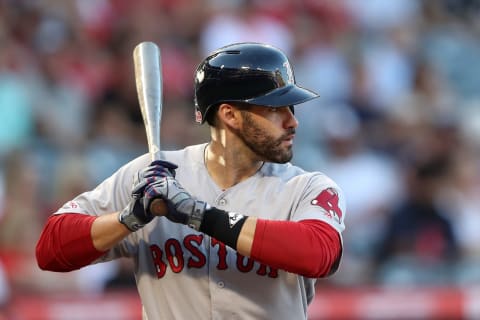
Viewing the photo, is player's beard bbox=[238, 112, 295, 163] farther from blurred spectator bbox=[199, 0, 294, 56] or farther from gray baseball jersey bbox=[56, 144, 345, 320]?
blurred spectator bbox=[199, 0, 294, 56]

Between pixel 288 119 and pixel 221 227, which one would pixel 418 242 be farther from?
pixel 221 227

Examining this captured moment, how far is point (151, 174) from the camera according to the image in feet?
11.0

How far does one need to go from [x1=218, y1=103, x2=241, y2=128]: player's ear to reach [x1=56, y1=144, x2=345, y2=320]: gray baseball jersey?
0.66 ft

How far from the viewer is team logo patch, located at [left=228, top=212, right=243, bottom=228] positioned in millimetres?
3307

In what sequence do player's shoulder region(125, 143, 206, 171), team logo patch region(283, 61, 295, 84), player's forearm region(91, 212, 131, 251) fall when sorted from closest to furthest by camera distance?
player's forearm region(91, 212, 131, 251) → team logo patch region(283, 61, 295, 84) → player's shoulder region(125, 143, 206, 171)

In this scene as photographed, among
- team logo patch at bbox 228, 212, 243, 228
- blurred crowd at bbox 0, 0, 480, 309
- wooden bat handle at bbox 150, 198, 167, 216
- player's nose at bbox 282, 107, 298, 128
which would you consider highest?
player's nose at bbox 282, 107, 298, 128

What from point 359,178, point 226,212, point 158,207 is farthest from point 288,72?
point 359,178

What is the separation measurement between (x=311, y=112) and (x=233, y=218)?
561 cm

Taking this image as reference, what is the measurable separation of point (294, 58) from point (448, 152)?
1825 mm

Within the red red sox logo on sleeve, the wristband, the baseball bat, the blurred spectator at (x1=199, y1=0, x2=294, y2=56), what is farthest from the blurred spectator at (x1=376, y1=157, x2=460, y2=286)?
the wristband

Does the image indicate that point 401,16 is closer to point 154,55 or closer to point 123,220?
point 154,55

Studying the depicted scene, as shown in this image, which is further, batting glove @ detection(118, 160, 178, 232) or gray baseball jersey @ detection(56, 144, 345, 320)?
gray baseball jersey @ detection(56, 144, 345, 320)

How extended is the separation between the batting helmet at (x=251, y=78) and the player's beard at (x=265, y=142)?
98 millimetres

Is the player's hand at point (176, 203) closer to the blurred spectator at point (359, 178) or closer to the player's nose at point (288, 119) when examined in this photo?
the player's nose at point (288, 119)
